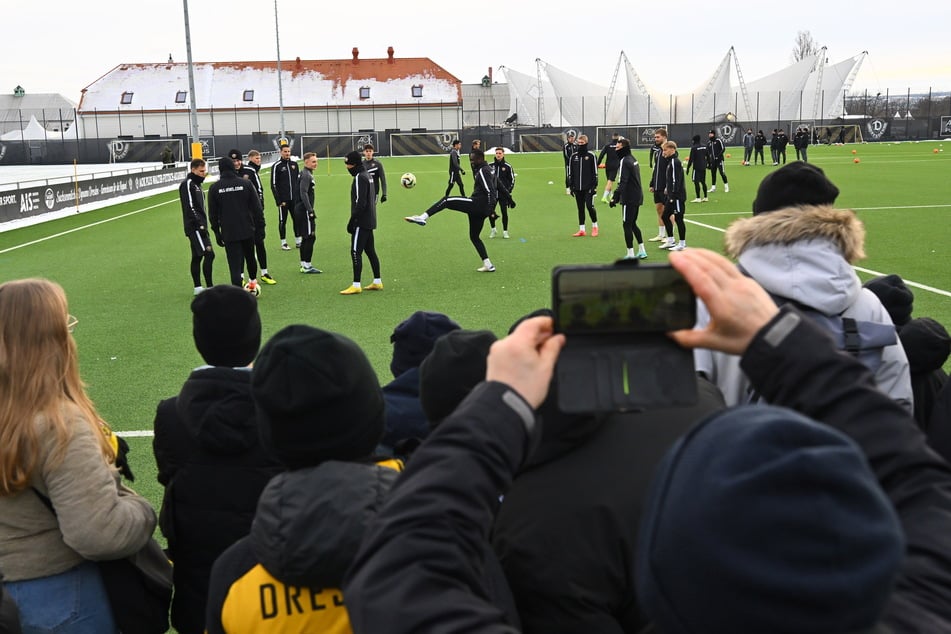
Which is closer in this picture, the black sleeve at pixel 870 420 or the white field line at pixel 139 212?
the black sleeve at pixel 870 420

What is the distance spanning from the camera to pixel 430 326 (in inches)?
156

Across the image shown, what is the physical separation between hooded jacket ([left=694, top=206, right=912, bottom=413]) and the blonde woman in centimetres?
197

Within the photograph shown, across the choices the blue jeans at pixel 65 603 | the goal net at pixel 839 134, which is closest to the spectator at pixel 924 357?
the blue jeans at pixel 65 603

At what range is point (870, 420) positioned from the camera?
1.40 m

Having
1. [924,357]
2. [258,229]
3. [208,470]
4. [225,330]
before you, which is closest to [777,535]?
[208,470]

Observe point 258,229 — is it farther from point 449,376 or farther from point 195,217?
point 449,376

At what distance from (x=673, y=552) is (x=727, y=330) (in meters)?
0.54

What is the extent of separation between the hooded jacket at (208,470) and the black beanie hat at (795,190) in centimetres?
202

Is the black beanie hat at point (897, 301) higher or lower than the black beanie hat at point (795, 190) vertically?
lower

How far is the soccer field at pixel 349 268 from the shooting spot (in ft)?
30.5

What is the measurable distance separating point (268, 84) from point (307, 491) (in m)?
83.7

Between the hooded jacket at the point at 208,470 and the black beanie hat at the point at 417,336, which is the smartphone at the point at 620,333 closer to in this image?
the hooded jacket at the point at 208,470

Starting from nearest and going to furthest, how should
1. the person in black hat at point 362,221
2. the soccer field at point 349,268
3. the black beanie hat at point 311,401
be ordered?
the black beanie hat at point 311,401 → the soccer field at point 349,268 → the person in black hat at point 362,221

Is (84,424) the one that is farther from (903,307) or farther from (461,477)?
(903,307)
